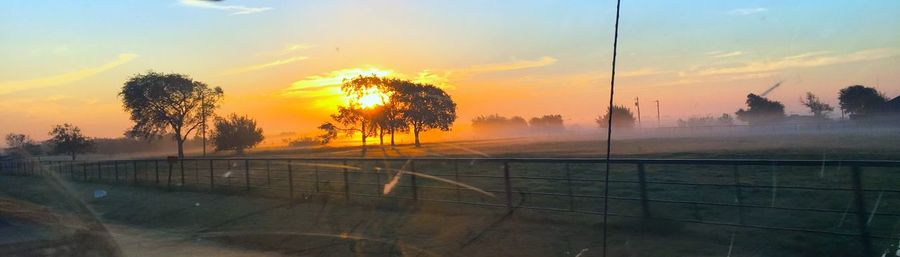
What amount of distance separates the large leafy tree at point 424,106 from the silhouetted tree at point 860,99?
147ft

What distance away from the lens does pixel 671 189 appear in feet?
43.9

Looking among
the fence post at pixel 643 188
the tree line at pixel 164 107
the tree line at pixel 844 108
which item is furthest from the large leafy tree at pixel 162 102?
the fence post at pixel 643 188

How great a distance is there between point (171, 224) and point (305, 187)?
4.47 metres

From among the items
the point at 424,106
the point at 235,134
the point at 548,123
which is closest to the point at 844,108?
the point at 424,106

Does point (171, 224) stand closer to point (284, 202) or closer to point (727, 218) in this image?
point (284, 202)

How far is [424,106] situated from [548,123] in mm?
106863

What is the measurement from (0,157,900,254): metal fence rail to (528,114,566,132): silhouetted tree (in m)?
155

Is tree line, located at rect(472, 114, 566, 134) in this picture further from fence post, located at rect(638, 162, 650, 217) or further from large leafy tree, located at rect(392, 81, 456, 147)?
fence post, located at rect(638, 162, 650, 217)

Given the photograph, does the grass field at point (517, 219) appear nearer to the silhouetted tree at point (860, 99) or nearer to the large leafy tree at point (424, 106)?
the large leafy tree at point (424, 106)

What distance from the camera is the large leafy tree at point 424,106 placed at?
7238 centimetres

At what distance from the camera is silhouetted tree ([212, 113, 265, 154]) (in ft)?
251

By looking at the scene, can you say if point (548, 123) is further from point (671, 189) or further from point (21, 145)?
point (671, 189)

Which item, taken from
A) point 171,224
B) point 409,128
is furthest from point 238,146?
point 171,224

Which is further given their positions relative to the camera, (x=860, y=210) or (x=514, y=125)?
(x=514, y=125)
